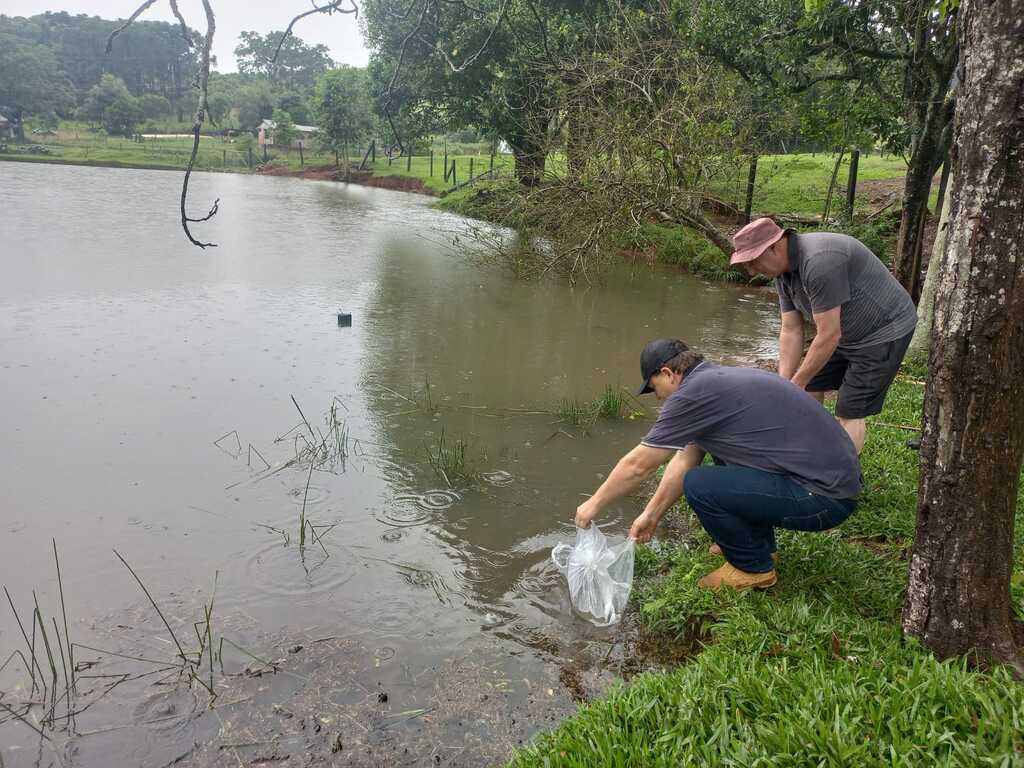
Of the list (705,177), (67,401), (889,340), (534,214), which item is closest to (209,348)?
(67,401)

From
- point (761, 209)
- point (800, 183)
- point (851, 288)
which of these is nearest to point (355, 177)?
point (800, 183)

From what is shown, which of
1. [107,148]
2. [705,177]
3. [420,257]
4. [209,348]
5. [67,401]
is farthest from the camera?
[107,148]

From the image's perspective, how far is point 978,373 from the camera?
8.37 ft

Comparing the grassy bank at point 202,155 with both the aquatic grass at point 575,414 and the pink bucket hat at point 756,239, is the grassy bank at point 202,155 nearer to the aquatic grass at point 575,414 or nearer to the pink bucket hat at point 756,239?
the aquatic grass at point 575,414

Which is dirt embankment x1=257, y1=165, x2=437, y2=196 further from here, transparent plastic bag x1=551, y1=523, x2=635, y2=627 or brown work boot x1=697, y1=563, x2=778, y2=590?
brown work boot x1=697, y1=563, x2=778, y2=590

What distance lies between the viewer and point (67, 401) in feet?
23.4

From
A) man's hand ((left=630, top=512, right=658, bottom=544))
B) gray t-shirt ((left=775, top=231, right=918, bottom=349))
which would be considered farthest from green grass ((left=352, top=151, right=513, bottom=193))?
man's hand ((left=630, top=512, right=658, bottom=544))

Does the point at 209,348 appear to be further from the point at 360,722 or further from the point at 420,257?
the point at 420,257

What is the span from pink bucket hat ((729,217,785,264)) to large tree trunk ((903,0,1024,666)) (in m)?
1.48

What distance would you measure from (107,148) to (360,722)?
54.7 meters

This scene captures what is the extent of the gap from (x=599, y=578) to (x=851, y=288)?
6.78ft

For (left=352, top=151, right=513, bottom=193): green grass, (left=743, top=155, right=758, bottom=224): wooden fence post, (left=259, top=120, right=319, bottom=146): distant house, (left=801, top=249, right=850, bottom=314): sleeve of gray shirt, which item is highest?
(left=259, top=120, right=319, bottom=146): distant house

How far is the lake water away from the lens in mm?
3271

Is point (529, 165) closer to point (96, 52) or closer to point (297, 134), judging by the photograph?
point (297, 134)
